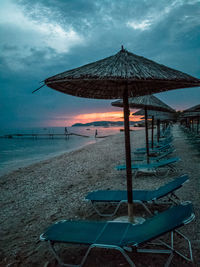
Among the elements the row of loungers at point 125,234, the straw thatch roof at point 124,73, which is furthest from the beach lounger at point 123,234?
the straw thatch roof at point 124,73

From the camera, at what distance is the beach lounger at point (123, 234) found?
5.95 feet

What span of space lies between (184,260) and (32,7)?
10720 mm

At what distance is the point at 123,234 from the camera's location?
2104mm

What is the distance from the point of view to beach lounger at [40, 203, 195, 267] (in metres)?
1.81

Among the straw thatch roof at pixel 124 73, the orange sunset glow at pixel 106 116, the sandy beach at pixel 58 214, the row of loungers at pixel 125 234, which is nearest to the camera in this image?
the row of loungers at pixel 125 234

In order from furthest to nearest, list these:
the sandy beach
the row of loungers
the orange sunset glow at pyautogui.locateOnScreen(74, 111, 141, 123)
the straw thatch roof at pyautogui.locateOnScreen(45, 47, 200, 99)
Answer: the orange sunset glow at pyautogui.locateOnScreen(74, 111, 141, 123)
the sandy beach
the straw thatch roof at pyautogui.locateOnScreen(45, 47, 200, 99)
the row of loungers

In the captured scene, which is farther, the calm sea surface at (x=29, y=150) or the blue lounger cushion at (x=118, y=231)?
the calm sea surface at (x=29, y=150)

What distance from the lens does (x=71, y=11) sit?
9.06 metres

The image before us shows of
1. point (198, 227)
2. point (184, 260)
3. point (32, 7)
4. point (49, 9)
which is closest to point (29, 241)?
point (184, 260)

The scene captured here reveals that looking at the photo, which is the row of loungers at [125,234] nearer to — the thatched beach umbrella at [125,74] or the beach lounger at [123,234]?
the beach lounger at [123,234]

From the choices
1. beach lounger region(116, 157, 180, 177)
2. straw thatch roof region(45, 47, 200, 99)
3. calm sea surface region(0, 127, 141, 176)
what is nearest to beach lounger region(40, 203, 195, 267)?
straw thatch roof region(45, 47, 200, 99)

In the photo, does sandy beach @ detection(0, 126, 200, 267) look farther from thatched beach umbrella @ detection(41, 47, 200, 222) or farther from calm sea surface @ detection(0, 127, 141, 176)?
calm sea surface @ detection(0, 127, 141, 176)

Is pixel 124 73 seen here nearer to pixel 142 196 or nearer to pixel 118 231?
pixel 118 231

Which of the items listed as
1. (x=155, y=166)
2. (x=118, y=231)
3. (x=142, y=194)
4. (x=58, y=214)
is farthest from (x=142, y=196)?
(x=155, y=166)
